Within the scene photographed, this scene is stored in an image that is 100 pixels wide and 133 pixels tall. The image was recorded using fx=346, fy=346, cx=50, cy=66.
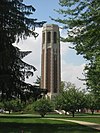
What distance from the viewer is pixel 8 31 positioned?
2539 centimetres

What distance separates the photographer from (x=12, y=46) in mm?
26641

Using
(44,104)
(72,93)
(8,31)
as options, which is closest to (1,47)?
(8,31)

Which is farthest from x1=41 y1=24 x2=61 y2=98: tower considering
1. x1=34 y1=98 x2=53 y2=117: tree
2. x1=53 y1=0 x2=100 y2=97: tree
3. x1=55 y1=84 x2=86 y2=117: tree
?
x1=53 y1=0 x2=100 y2=97: tree

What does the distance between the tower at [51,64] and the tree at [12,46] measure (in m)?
107

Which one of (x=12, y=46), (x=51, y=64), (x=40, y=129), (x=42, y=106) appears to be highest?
(x=51, y=64)

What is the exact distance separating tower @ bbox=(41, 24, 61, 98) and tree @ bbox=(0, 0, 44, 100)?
350ft

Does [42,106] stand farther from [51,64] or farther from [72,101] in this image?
[51,64]

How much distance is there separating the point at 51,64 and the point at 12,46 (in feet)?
359

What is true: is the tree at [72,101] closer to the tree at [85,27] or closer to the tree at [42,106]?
the tree at [42,106]

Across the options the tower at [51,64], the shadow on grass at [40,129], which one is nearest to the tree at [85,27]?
the shadow on grass at [40,129]

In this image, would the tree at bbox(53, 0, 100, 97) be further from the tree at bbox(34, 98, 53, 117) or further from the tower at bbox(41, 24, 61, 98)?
the tower at bbox(41, 24, 61, 98)

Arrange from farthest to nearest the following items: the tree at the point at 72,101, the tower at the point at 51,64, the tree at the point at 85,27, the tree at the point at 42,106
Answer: the tower at the point at 51,64 < the tree at the point at 72,101 < the tree at the point at 42,106 < the tree at the point at 85,27

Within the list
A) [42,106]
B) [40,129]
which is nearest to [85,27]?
[40,129]

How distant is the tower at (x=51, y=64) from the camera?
5335 inches
